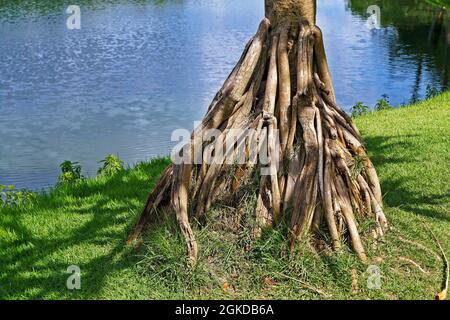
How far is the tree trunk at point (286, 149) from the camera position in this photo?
507cm

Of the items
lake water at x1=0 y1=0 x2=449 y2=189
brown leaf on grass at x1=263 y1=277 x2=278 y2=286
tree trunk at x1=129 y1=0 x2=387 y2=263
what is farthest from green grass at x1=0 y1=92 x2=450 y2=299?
lake water at x1=0 y1=0 x2=449 y2=189

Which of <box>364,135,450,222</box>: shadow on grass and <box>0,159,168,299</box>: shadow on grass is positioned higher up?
<box>364,135,450,222</box>: shadow on grass

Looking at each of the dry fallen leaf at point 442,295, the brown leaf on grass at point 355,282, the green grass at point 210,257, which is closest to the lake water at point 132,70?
the green grass at point 210,257

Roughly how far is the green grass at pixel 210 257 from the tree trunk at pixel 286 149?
0.14m

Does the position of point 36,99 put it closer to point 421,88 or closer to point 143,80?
point 143,80

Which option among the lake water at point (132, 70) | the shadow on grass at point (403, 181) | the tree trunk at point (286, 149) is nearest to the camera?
the tree trunk at point (286, 149)

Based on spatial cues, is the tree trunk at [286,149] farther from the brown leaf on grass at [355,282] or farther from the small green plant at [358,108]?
the small green plant at [358,108]

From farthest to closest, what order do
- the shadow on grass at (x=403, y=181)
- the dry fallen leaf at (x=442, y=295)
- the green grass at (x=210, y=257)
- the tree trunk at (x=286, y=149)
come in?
1. the shadow on grass at (x=403, y=181)
2. the tree trunk at (x=286, y=149)
3. the green grass at (x=210, y=257)
4. the dry fallen leaf at (x=442, y=295)

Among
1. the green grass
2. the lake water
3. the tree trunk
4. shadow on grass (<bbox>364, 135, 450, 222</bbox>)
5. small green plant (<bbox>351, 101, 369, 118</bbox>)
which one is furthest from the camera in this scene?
the lake water

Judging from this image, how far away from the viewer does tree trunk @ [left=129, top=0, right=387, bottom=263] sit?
16.6 ft

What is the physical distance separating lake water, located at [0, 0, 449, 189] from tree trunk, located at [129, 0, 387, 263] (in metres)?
4.99

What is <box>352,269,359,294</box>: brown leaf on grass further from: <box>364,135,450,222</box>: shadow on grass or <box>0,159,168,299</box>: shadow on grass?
<box>0,159,168,299</box>: shadow on grass
